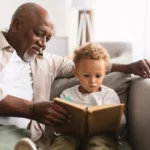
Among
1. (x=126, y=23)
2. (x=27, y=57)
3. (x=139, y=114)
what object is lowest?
(x=139, y=114)

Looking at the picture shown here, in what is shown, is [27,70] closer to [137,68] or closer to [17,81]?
[17,81]

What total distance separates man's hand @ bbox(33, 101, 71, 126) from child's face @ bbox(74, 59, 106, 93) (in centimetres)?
25

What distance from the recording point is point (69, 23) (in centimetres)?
292

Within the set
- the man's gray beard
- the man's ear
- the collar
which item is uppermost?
the man's ear

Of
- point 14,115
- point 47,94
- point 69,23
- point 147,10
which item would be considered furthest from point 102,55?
point 69,23

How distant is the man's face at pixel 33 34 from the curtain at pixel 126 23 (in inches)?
47.6

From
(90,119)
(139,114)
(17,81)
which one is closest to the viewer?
(90,119)

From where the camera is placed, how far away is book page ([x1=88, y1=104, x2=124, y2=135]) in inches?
51.1

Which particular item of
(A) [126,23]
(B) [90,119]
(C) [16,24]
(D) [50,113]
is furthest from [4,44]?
(A) [126,23]

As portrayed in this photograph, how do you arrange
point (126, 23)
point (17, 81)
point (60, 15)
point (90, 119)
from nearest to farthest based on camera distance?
point (90, 119) < point (17, 81) < point (126, 23) < point (60, 15)

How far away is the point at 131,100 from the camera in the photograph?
1.65 metres

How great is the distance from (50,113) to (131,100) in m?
0.49

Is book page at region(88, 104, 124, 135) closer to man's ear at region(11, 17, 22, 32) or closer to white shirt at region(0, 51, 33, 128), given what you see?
white shirt at region(0, 51, 33, 128)

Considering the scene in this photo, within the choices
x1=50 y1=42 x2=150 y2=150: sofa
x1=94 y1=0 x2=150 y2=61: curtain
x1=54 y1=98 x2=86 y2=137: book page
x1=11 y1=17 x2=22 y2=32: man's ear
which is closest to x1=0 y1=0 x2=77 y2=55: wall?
x1=94 y1=0 x2=150 y2=61: curtain
